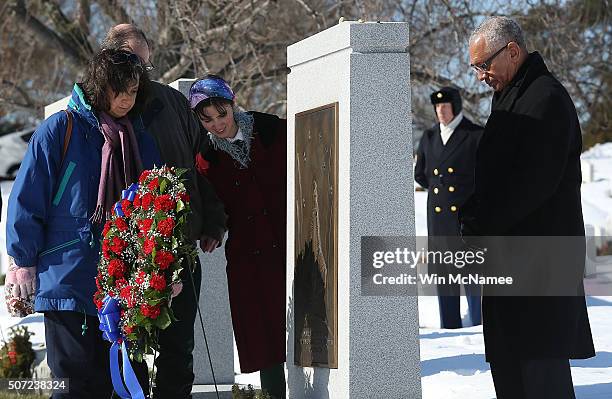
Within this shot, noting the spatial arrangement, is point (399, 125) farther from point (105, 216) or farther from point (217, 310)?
point (217, 310)

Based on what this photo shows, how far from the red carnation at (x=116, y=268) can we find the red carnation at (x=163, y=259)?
0.49 feet

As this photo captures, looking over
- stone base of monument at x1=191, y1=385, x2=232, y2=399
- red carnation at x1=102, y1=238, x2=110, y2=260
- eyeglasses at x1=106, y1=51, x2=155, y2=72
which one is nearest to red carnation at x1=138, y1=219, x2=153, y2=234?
red carnation at x1=102, y1=238, x2=110, y2=260

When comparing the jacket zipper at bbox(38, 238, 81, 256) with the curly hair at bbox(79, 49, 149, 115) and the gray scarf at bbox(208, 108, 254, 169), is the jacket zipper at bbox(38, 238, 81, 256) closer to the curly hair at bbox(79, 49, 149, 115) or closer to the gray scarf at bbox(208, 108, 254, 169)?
the curly hair at bbox(79, 49, 149, 115)

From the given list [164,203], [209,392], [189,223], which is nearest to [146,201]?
[164,203]

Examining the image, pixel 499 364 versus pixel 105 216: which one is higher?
pixel 105 216

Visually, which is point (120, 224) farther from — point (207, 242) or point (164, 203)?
point (207, 242)

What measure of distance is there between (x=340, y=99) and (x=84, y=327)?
1525 mm

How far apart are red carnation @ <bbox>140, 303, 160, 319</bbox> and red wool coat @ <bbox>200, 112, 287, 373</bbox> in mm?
1164

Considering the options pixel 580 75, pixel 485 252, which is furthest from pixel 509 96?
pixel 580 75

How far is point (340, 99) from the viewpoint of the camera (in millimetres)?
5430

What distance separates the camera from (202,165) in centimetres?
615

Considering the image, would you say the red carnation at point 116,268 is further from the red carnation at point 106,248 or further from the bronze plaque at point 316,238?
the bronze plaque at point 316,238

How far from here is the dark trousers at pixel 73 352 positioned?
4.95 meters
